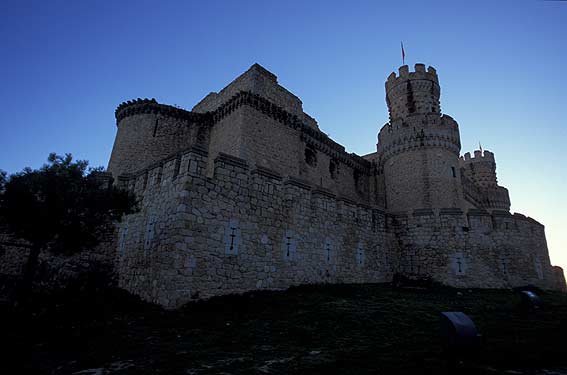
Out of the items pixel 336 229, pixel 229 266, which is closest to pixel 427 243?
pixel 336 229

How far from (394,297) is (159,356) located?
813cm

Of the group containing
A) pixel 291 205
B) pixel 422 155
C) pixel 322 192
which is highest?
pixel 422 155

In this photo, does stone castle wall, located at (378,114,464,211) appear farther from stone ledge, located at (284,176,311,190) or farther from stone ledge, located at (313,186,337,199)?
stone ledge, located at (284,176,311,190)

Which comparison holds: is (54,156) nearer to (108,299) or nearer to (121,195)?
(121,195)

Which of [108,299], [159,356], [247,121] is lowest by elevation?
[159,356]

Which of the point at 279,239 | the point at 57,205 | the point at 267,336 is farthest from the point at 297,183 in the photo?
the point at 57,205

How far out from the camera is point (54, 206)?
8.55 m

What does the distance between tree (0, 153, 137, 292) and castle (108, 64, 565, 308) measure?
5.65ft

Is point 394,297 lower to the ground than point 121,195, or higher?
lower

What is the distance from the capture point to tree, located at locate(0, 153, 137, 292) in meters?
8.40

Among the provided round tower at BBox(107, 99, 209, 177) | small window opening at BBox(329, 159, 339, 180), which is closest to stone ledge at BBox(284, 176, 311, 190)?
round tower at BBox(107, 99, 209, 177)

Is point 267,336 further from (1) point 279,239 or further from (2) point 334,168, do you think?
(2) point 334,168

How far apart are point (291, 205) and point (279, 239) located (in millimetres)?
1430

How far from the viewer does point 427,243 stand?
15.7 metres
